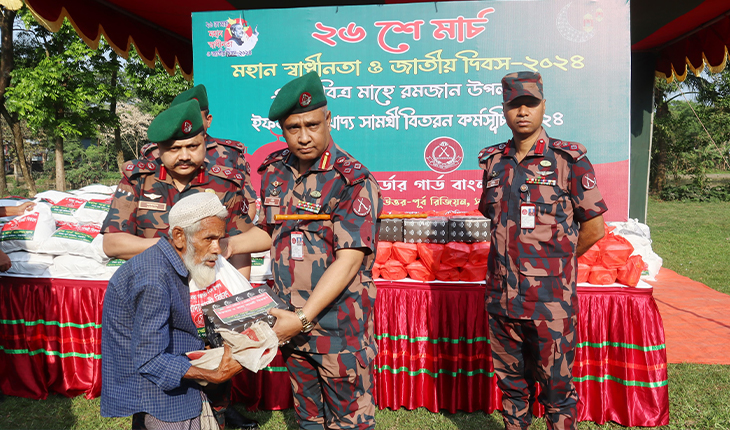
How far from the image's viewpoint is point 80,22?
5547 mm

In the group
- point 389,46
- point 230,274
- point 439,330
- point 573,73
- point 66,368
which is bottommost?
point 66,368

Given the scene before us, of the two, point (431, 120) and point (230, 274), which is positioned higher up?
point (431, 120)

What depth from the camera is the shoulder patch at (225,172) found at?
8.06ft

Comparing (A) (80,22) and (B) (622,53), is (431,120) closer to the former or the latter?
(B) (622,53)

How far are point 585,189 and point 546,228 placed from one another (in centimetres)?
26

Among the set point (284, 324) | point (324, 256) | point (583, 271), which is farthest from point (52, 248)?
point (583, 271)

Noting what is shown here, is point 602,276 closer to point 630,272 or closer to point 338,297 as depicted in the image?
point 630,272

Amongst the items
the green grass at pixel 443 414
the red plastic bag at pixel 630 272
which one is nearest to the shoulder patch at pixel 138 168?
the green grass at pixel 443 414

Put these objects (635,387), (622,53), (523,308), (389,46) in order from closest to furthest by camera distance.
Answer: (523,308) < (635,387) < (622,53) < (389,46)

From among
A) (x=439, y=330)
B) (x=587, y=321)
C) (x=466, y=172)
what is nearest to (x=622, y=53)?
(x=466, y=172)

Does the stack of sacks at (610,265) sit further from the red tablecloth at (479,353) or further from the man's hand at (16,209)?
the man's hand at (16,209)

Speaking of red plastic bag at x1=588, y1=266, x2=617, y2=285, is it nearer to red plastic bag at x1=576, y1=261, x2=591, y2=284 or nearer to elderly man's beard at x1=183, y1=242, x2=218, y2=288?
red plastic bag at x1=576, y1=261, x2=591, y2=284

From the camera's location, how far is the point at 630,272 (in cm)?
272

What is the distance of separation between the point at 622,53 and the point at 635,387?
3751 millimetres
